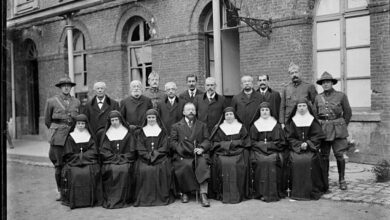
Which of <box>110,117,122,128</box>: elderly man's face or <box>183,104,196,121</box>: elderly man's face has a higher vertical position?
<box>183,104,196,121</box>: elderly man's face

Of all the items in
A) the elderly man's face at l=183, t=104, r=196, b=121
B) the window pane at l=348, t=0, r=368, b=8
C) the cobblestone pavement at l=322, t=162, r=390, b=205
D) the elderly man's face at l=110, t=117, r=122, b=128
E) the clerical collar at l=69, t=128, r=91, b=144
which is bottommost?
the cobblestone pavement at l=322, t=162, r=390, b=205

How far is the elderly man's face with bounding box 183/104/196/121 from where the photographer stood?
6871 mm

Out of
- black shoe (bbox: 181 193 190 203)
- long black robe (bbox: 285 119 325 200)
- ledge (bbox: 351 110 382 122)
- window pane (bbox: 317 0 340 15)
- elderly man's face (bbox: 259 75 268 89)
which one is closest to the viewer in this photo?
long black robe (bbox: 285 119 325 200)

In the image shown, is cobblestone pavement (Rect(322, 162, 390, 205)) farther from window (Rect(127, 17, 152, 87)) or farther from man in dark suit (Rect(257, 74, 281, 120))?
window (Rect(127, 17, 152, 87))

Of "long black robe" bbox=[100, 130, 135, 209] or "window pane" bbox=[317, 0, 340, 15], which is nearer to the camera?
"long black robe" bbox=[100, 130, 135, 209]

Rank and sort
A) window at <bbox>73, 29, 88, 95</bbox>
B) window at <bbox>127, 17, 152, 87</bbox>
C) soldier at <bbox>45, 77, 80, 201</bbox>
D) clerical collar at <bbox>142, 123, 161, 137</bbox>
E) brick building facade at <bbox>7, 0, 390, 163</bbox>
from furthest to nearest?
1. window at <bbox>73, 29, 88, 95</bbox>
2. window at <bbox>127, 17, 152, 87</bbox>
3. brick building facade at <bbox>7, 0, 390, 163</bbox>
4. soldier at <bbox>45, 77, 80, 201</bbox>
5. clerical collar at <bbox>142, 123, 161, 137</bbox>

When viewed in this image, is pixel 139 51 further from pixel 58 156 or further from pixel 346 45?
pixel 58 156

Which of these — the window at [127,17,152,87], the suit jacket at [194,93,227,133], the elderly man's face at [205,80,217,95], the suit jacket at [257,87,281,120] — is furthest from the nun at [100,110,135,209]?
the window at [127,17,152,87]

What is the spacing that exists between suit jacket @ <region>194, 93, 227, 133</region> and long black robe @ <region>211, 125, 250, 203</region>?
0.57m

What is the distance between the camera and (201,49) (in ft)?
37.7

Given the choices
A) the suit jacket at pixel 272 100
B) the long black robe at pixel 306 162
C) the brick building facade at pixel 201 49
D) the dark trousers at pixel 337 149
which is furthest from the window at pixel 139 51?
the dark trousers at pixel 337 149

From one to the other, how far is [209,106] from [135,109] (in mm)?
1321

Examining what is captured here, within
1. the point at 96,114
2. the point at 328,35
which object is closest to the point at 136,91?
the point at 96,114

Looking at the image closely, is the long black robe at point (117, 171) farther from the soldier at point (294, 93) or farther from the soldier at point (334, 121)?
the soldier at point (334, 121)
